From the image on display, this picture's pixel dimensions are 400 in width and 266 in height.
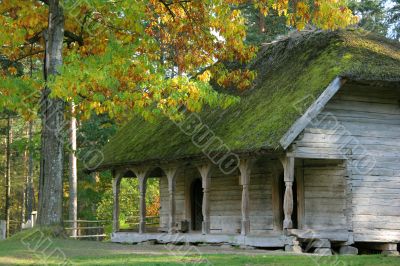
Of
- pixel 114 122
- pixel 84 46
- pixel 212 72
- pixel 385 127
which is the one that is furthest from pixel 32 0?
pixel 114 122

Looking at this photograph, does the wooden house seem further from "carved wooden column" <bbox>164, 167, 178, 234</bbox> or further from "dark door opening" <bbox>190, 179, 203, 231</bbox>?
"dark door opening" <bbox>190, 179, 203, 231</bbox>

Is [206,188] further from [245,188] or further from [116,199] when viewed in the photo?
[116,199]

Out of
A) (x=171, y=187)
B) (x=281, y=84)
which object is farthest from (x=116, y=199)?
(x=281, y=84)

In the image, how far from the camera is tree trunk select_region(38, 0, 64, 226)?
1769 centimetres

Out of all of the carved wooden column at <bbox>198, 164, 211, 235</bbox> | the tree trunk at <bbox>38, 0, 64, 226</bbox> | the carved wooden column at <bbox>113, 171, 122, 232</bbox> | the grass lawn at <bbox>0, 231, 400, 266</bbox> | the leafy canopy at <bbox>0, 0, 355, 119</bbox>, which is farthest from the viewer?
the carved wooden column at <bbox>113, 171, 122, 232</bbox>

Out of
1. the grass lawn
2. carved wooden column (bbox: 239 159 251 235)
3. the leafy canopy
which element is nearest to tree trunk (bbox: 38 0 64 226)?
the leafy canopy

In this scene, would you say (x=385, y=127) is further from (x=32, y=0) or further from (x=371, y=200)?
(x=32, y=0)

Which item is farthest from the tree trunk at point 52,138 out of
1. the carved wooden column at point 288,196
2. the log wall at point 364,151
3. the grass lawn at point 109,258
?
the log wall at point 364,151

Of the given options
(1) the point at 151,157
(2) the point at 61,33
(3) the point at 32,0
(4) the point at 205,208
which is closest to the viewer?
(2) the point at 61,33

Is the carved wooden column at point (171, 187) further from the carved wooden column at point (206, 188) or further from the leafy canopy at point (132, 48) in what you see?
the leafy canopy at point (132, 48)

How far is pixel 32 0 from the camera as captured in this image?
19.5m

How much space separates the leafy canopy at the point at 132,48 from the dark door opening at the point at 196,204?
20.9 ft

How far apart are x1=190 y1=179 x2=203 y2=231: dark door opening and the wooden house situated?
9.31ft

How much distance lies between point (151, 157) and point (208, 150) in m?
4.02
